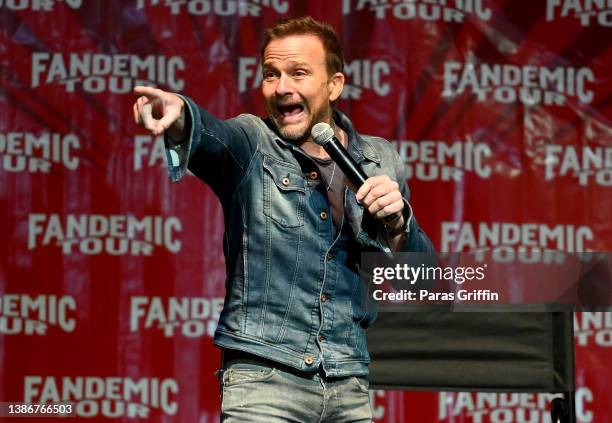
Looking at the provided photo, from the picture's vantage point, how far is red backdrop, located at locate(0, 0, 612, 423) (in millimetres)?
4105

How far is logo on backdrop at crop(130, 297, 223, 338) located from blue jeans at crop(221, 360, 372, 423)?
2109mm

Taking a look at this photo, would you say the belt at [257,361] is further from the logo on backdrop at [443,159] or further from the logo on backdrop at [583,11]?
the logo on backdrop at [583,11]

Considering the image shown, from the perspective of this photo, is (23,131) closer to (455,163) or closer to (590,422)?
(455,163)

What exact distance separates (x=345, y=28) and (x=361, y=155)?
80.2 inches

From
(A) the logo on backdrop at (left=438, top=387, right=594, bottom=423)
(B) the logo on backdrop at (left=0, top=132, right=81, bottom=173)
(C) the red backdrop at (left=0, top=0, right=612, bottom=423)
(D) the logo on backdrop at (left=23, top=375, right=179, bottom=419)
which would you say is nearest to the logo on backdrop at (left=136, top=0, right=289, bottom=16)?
(C) the red backdrop at (left=0, top=0, right=612, bottom=423)

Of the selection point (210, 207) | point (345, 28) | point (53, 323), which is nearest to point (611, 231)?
point (345, 28)

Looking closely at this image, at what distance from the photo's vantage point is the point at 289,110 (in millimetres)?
2217

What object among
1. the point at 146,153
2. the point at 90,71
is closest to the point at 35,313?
the point at 146,153

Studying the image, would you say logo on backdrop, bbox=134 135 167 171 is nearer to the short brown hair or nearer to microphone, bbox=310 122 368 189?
the short brown hair

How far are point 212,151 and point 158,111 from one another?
0.15 m

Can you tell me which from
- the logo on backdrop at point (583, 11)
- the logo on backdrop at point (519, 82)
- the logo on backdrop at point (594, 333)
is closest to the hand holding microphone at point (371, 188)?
the logo on backdrop at point (519, 82)

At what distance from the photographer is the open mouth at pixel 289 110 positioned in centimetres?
220

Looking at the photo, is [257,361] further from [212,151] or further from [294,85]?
[294,85]

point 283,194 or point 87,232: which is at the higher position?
point 87,232
